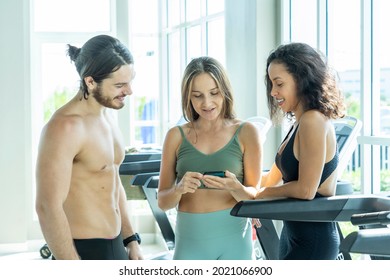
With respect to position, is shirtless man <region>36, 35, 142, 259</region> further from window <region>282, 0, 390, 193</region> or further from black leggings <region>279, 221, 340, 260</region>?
window <region>282, 0, 390, 193</region>

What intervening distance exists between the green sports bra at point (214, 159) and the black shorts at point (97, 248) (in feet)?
0.84

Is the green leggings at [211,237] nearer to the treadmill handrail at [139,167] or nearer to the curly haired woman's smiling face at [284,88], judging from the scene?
the curly haired woman's smiling face at [284,88]

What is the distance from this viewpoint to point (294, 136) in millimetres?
1499

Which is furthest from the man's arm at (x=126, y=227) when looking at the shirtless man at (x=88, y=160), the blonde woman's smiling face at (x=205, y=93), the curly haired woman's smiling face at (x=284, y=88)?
the curly haired woman's smiling face at (x=284, y=88)

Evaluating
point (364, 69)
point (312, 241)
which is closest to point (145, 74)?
point (364, 69)

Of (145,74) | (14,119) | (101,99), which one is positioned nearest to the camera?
(101,99)

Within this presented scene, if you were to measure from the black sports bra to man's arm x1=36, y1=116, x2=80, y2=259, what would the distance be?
46 cm

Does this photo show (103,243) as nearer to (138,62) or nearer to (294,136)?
(294,136)

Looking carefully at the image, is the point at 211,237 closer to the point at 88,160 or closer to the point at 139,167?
the point at 88,160

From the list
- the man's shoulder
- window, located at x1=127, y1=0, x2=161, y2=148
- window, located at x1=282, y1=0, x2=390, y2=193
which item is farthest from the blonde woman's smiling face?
window, located at x1=127, y1=0, x2=161, y2=148

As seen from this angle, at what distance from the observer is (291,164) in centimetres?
151

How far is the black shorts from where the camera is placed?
4.56 ft

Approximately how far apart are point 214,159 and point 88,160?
0.99 feet
